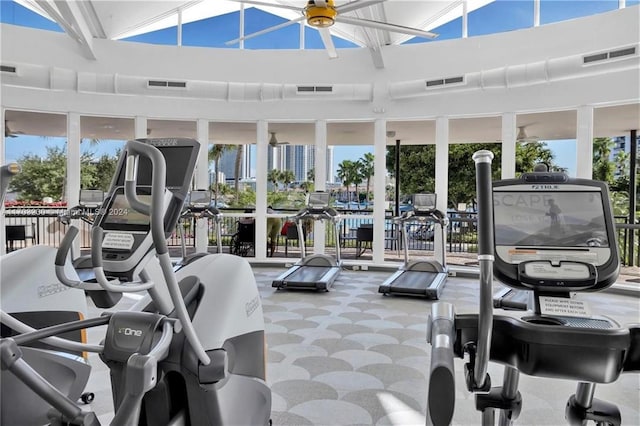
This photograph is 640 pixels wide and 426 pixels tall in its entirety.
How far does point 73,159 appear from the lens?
8.06 m

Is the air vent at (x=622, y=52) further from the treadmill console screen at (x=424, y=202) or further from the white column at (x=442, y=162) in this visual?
the treadmill console screen at (x=424, y=202)

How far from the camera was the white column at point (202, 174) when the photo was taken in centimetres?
857

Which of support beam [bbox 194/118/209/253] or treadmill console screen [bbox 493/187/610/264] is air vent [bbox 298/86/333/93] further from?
treadmill console screen [bbox 493/187/610/264]

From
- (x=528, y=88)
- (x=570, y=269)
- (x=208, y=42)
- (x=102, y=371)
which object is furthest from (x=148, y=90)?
(x=570, y=269)

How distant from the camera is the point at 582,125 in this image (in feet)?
22.5

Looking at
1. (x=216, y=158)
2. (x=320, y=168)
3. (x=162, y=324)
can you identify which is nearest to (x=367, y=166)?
(x=320, y=168)

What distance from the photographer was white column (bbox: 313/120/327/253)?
853 centimetres

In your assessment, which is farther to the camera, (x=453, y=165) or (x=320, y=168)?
(x=453, y=165)

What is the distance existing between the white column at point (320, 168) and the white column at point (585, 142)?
4128 millimetres

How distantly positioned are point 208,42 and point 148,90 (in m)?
1.94

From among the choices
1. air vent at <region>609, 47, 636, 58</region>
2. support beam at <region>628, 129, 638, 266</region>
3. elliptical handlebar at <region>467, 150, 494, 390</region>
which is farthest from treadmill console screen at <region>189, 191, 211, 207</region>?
support beam at <region>628, 129, 638, 266</region>

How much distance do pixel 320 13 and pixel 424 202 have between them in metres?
3.50

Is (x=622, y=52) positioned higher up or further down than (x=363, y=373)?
higher up

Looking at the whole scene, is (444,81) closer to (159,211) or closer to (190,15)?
(190,15)
